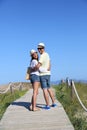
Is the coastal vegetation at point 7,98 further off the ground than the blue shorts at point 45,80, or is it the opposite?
the blue shorts at point 45,80

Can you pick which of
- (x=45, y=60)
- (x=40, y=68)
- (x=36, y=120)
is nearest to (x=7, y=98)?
(x=40, y=68)

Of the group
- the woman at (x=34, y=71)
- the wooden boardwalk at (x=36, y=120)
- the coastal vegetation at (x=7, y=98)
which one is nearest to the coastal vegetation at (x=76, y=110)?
the wooden boardwalk at (x=36, y=120)

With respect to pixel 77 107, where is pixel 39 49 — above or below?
above

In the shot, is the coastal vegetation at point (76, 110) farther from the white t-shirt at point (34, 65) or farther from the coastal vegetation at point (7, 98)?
the coastal vegetation at point (7, 98)

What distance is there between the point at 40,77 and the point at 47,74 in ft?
0.72

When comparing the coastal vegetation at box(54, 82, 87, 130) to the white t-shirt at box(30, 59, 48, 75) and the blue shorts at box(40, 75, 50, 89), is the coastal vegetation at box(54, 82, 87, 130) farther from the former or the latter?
the white t-shirt at box(30, 59, 48, 75)

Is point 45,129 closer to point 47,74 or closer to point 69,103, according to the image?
point 47,74

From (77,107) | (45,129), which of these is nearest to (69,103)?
(77,107)

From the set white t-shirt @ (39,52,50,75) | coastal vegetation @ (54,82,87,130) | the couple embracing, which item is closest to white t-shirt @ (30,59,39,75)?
the couple embracing

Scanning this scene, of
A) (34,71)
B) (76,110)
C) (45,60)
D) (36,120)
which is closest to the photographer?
(36,120)

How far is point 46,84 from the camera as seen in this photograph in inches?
477

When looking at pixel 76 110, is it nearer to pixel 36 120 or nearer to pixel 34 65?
pixel 34 65

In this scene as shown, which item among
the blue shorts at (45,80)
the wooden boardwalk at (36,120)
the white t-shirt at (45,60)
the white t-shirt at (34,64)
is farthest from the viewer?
the blue shorts at (45,80)

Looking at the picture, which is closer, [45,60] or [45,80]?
[45,60]
